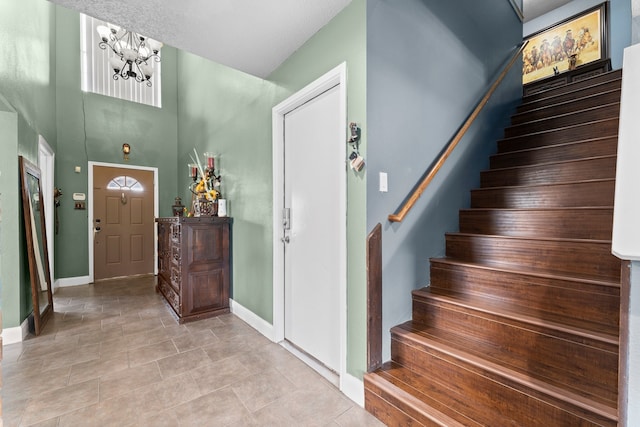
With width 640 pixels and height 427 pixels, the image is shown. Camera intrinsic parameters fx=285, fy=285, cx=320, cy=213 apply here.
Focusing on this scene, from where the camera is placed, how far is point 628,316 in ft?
2.70

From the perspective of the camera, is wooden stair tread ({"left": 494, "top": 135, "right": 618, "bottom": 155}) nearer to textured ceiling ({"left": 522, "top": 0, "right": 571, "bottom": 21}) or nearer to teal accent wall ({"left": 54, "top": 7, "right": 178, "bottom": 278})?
textured ceiling ({"left": 522, "top": 0, "right": 571, "bottom": 21})

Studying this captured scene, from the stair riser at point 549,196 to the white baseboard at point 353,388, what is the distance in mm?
1871

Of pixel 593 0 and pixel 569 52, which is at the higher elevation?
pixel 593 0

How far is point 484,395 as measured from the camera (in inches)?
58.9

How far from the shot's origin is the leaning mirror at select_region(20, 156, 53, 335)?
2854mm

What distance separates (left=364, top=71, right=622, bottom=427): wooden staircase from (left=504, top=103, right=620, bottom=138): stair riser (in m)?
0.03

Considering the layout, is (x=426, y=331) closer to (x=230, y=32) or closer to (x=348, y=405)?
(x=348, y=405)

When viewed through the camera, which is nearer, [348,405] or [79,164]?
[348,405]

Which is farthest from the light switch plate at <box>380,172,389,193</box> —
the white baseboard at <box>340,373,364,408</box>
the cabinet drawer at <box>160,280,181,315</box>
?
the cabinet drawer at <box>160,280,181,315</box>

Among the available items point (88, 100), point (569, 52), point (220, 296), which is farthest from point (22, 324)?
point (569, 52)

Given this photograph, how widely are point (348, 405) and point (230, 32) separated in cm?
276

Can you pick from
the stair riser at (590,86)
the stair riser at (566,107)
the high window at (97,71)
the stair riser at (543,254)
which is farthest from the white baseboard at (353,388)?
the high window at (97,71)

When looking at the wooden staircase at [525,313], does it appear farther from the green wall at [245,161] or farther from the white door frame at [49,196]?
the white door frame at [49,196]

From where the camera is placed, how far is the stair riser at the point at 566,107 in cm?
277
